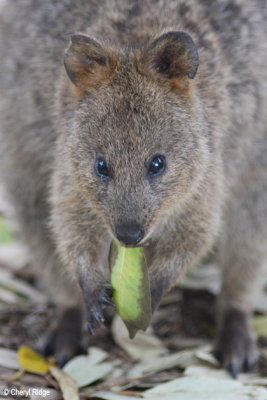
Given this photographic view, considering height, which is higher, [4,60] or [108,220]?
[4,60]

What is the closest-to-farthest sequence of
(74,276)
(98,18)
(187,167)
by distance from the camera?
(187,167), (74,276), (98,18)

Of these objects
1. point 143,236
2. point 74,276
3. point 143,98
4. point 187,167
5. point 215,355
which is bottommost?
point 215,355

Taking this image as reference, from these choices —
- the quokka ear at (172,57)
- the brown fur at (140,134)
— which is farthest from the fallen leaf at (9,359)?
the quokka ear at (172,57)

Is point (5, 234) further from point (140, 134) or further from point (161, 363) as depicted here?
point (140, 134)

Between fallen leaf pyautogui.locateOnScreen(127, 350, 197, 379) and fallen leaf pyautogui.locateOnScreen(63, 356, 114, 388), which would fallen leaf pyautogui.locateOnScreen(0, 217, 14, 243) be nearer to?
fallen leaf pyautogui.locateOnScreen(63, 356, 114, 388)

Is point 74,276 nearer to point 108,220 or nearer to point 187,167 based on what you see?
point 108,220

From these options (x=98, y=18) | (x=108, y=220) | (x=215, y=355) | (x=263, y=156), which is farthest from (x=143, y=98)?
(x=215, y=355)

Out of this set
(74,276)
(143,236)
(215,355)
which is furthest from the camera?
(215,355)
